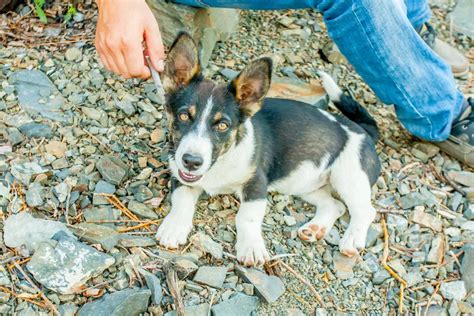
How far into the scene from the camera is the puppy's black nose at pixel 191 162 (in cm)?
335

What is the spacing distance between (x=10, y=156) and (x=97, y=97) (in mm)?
772

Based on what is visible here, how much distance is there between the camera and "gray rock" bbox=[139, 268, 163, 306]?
3160mm

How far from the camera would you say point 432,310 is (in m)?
3.61

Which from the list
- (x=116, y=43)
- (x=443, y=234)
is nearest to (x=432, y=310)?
(x=443, y=234)

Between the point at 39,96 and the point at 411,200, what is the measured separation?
2466 mm

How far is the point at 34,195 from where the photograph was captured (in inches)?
142

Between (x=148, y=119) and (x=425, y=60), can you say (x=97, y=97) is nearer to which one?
(x=148, y=119)

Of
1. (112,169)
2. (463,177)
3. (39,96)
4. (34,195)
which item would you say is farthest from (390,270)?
(39,96)

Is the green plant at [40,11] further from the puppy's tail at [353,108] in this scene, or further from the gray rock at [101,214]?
the puppy's tail at [353,108]

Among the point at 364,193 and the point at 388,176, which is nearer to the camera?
the point at 364,193

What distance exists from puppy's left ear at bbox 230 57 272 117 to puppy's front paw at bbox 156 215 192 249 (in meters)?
0.69

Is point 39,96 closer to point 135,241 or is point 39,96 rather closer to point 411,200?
point 135,241

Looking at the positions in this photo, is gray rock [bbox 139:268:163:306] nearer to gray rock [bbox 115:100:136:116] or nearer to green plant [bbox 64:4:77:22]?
gray rock [bbox 115:100:136:116]

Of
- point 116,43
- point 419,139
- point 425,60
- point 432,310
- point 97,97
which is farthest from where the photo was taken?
point 419,139
